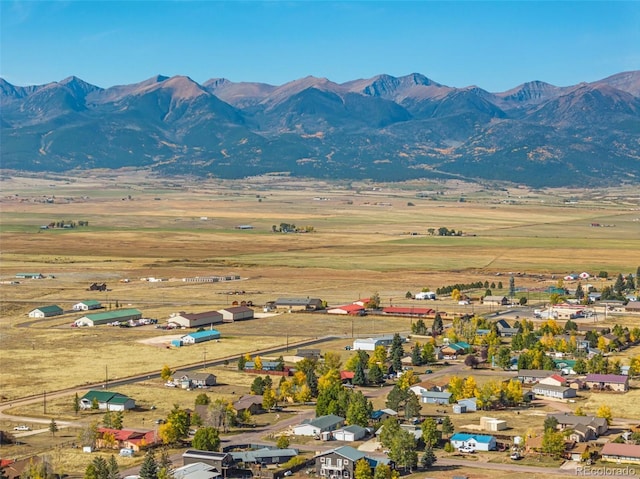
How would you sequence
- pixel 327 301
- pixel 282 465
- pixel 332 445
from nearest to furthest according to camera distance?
pixel 282 465
pixel 332 445
pixel 327 301

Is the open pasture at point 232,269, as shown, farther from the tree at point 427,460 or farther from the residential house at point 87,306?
the tree at point 427,460

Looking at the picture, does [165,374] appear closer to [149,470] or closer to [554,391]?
[149,470]

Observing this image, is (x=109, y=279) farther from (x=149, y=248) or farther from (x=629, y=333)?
(x=629, y=333)

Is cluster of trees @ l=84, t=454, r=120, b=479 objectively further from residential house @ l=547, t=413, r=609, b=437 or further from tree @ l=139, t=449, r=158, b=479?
residential house @ l=547, t=413, r=609, b=437

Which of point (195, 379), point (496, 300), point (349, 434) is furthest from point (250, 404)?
point (496, 300)

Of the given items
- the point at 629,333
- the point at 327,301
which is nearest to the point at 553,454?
the point at 629,333

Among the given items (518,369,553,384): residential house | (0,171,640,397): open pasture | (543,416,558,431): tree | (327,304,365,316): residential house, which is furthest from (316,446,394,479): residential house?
(327,304,365,316): residential house

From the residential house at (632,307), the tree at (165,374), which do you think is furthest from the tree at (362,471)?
the residential house at (632,307)
